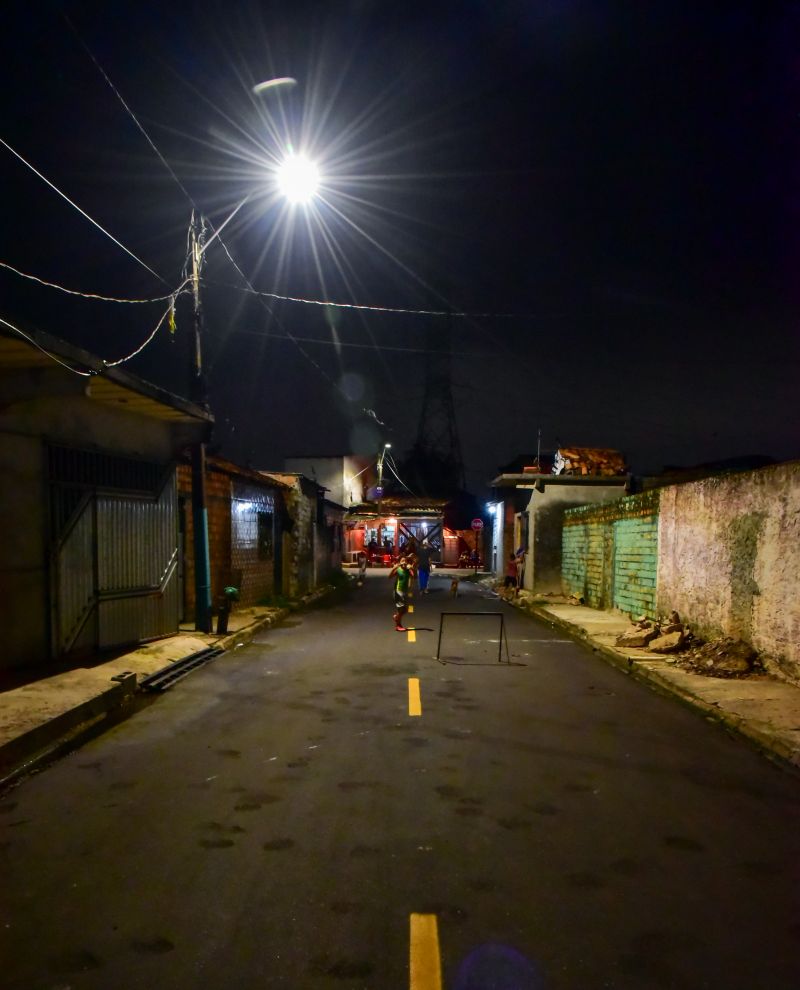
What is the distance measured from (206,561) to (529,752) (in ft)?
29.1

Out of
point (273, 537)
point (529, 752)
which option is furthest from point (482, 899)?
point (273, 537)

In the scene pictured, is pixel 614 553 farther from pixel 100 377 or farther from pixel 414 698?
pixel 100 377

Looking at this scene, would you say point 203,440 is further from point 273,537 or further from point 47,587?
point 273,537

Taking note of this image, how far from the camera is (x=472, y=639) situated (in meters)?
14.4

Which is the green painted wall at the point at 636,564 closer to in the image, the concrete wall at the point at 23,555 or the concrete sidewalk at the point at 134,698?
the concrete sidewalk at the point at 134,698

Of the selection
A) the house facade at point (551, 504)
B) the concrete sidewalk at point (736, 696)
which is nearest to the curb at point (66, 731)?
the concrete sidewalk at point (736, 696)

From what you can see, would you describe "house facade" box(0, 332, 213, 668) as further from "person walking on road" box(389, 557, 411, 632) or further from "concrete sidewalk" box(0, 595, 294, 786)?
"person walking on road" box(389, 557, 411, 632)

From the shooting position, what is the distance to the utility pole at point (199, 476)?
13.6 m

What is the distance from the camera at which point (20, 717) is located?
7.03m

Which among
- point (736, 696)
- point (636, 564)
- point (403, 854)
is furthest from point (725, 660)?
point (403, 854)

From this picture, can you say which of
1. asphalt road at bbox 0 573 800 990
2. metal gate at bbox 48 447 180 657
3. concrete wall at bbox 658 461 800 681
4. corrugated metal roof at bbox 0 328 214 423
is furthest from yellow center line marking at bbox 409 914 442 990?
metal gate at bbox 48 447 180 657

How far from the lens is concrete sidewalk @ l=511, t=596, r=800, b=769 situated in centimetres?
685

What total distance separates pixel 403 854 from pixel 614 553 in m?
15.4

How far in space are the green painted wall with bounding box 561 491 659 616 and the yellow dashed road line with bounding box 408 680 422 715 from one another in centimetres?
764
